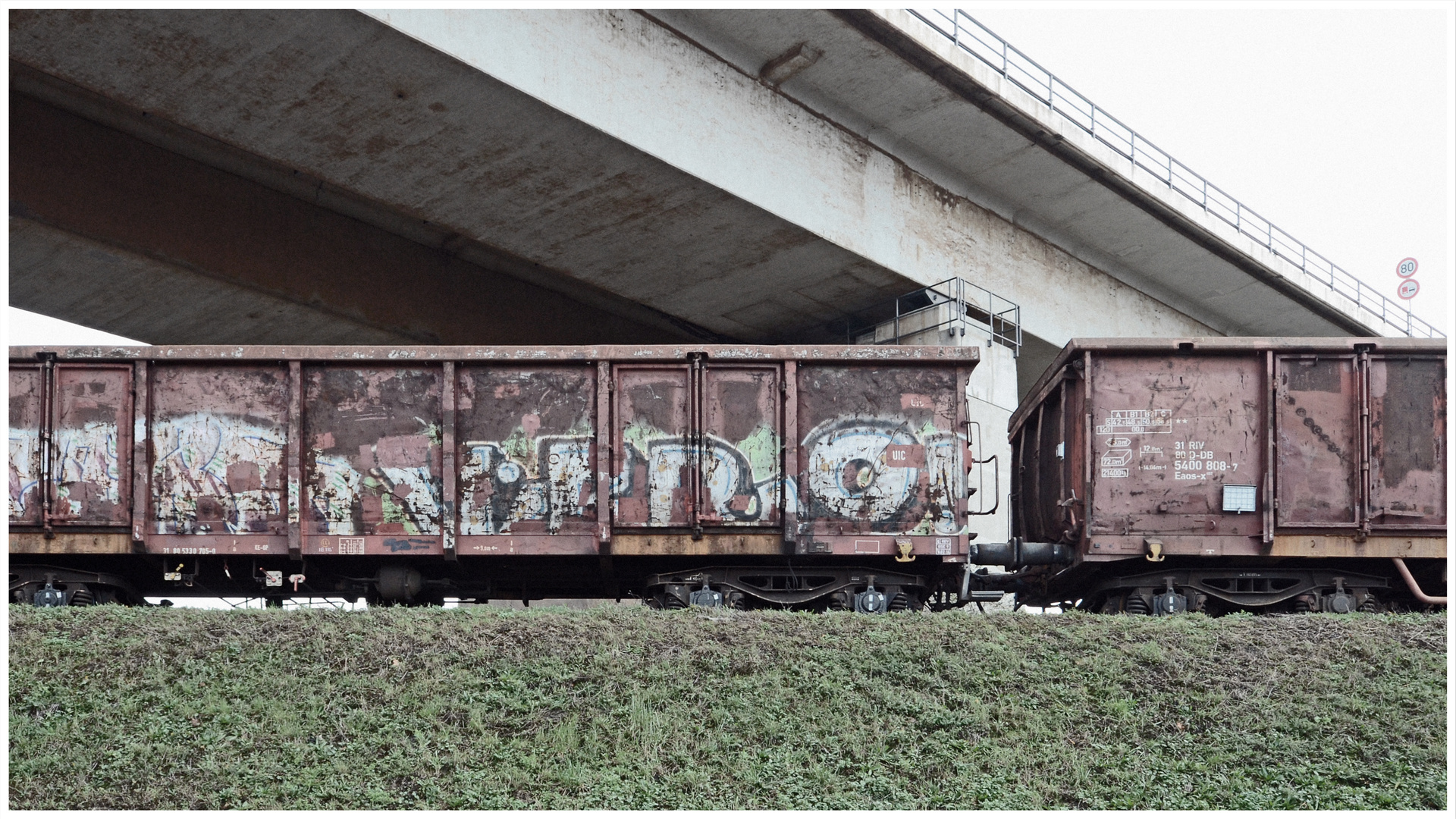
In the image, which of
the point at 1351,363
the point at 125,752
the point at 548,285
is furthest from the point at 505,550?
the point at 548,285

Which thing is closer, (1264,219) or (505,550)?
(505,550)

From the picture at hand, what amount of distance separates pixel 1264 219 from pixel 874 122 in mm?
9835

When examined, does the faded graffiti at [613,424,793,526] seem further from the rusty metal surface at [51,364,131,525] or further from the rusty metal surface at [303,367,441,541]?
the rusty metal surface at [51,364,131,525]

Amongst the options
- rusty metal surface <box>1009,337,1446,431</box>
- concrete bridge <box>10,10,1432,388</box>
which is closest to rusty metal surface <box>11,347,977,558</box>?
rusty metal surface <box>1009,337,1446,431</box>

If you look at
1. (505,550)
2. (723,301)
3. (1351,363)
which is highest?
(723,301)

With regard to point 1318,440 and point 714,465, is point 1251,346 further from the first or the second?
point 714,465

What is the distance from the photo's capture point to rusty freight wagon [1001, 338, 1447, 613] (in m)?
12.5

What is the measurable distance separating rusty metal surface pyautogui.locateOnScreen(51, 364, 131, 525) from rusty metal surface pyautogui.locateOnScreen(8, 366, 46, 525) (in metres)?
0.17

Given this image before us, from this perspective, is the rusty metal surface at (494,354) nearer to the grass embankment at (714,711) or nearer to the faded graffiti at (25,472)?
the faded graffiti at (25,472)

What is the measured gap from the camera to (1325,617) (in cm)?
1101

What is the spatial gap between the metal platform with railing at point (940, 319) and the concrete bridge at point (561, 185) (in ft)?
0.98

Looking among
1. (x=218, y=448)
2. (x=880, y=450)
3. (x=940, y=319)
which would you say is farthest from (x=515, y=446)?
(x=940, y=319)

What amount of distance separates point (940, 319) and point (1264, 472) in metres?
10.2

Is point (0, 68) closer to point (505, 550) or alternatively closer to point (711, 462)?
point (505, 550)
